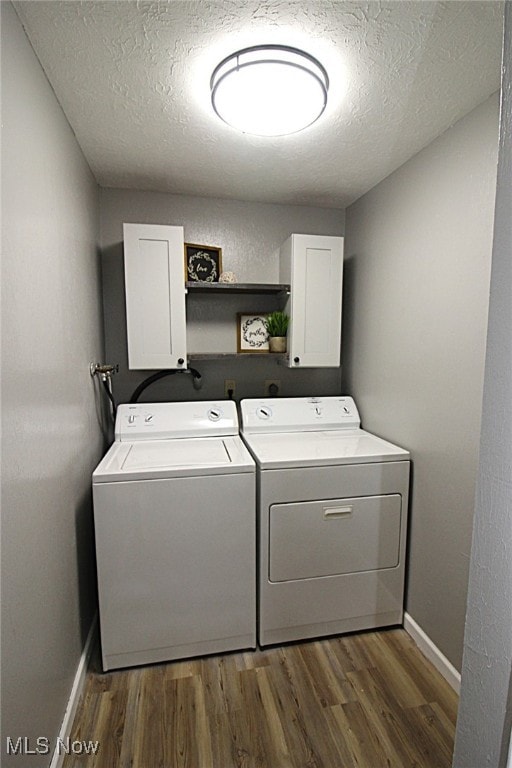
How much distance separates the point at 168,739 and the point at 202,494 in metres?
0.84

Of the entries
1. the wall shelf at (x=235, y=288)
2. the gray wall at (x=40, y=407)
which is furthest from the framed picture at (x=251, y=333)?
the gray wall at (x=40, y=407)

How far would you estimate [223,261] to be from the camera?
2.44m

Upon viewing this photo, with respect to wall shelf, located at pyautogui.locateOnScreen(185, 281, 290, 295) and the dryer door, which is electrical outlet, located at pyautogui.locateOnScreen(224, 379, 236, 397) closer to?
wall shelf, located at pyautogui.locateOnScreen(185, 281, 290, 295)

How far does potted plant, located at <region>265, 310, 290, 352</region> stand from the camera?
236cm

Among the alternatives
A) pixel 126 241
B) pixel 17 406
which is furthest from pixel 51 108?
pixel 17 406

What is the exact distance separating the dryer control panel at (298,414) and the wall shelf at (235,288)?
0.67 m

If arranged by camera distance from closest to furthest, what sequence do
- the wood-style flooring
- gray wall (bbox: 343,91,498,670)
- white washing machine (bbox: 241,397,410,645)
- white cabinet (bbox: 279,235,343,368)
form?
the wood-style flooring
gray wall (bbox: 343,91,498,670)
white washing machine (bbox: 241,397,410,645)
white cabinet (bbox: 279,235,343,368)

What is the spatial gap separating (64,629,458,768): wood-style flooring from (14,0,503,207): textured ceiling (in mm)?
2292

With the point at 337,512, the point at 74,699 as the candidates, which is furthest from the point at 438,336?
the point at 74,699

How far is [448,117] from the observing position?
4.97 ft

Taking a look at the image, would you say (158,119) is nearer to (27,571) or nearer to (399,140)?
(399,140)

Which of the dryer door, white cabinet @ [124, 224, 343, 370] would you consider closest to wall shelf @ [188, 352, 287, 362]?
white cabinet @ [124, 224, 343, 370]

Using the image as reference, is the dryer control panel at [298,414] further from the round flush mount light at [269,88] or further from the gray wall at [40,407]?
the round flush mount light at [269,88]

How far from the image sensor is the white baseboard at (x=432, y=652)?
158cm
